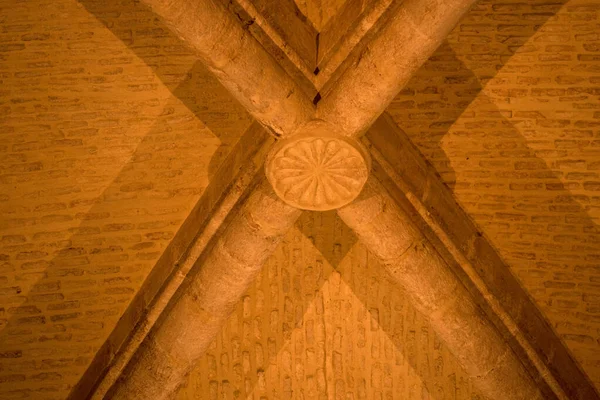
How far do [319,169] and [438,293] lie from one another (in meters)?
1.26

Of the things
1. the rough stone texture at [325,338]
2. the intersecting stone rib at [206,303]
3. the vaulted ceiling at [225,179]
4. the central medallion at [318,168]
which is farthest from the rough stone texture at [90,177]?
the central medallion at [318,168]

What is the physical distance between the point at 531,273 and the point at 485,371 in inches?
36.4

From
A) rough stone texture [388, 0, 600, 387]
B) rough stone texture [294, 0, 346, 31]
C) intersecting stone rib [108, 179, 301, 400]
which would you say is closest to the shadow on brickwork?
intersecting stone rib [108, 179, 301, 400]

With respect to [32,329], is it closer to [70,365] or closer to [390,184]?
[70,365]

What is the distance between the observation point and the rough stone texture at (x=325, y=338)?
5121 mm

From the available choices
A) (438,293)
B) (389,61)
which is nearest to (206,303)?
(438,293)

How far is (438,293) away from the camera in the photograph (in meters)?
4.50

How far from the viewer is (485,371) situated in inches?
181

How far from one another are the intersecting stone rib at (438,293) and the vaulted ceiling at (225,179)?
49 centimetres

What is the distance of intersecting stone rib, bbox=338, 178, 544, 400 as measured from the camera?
14.3 ft

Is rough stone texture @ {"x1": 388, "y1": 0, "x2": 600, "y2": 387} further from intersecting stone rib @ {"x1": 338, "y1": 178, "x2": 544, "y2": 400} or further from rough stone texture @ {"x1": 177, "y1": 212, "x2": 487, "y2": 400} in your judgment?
rough stone texture @ {"x1": 177, "y1": 212, "x2": 487, "y2": 400}

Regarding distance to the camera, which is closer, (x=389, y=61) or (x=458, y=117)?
(x=389, y=61)

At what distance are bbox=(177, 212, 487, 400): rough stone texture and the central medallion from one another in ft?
3.45

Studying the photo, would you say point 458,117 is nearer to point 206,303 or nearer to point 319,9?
point 319,9
